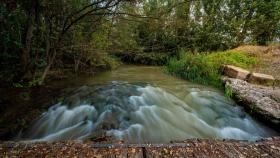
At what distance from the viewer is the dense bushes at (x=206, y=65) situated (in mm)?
7011

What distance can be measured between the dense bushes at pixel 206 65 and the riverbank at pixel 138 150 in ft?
13.0

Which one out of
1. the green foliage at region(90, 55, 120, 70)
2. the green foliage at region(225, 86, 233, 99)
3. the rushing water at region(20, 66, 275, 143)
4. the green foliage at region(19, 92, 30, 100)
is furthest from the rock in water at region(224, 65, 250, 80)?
the green foliage at region(19, 92, 30, 100)

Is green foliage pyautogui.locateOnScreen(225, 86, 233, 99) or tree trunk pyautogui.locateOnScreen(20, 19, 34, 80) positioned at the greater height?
tree trunk pyautogui.locateOnScreen(20, 19, 34, 80)

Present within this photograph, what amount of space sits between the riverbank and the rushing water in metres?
0.66

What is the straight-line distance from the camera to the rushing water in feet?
11.7

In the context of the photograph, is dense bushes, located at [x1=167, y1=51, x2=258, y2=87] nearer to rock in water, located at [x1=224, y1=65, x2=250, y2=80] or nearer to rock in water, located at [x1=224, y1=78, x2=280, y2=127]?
rock in water, located at [x1=224, y1=65, x2=250, y2=80]

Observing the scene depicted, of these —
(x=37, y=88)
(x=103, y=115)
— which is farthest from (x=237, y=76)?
(x=37, y=88)

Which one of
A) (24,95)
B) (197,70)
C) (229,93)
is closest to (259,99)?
(229,93)

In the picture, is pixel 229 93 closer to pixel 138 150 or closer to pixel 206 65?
pixel 206 65

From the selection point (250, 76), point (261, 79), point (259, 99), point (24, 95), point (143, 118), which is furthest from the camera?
point (250, 76)

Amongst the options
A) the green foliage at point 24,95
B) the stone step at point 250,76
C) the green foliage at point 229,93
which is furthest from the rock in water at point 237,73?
the green foliage at point 24,95

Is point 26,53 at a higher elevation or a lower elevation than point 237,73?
higher

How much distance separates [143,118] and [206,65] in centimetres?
404

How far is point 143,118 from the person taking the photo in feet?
13.3
